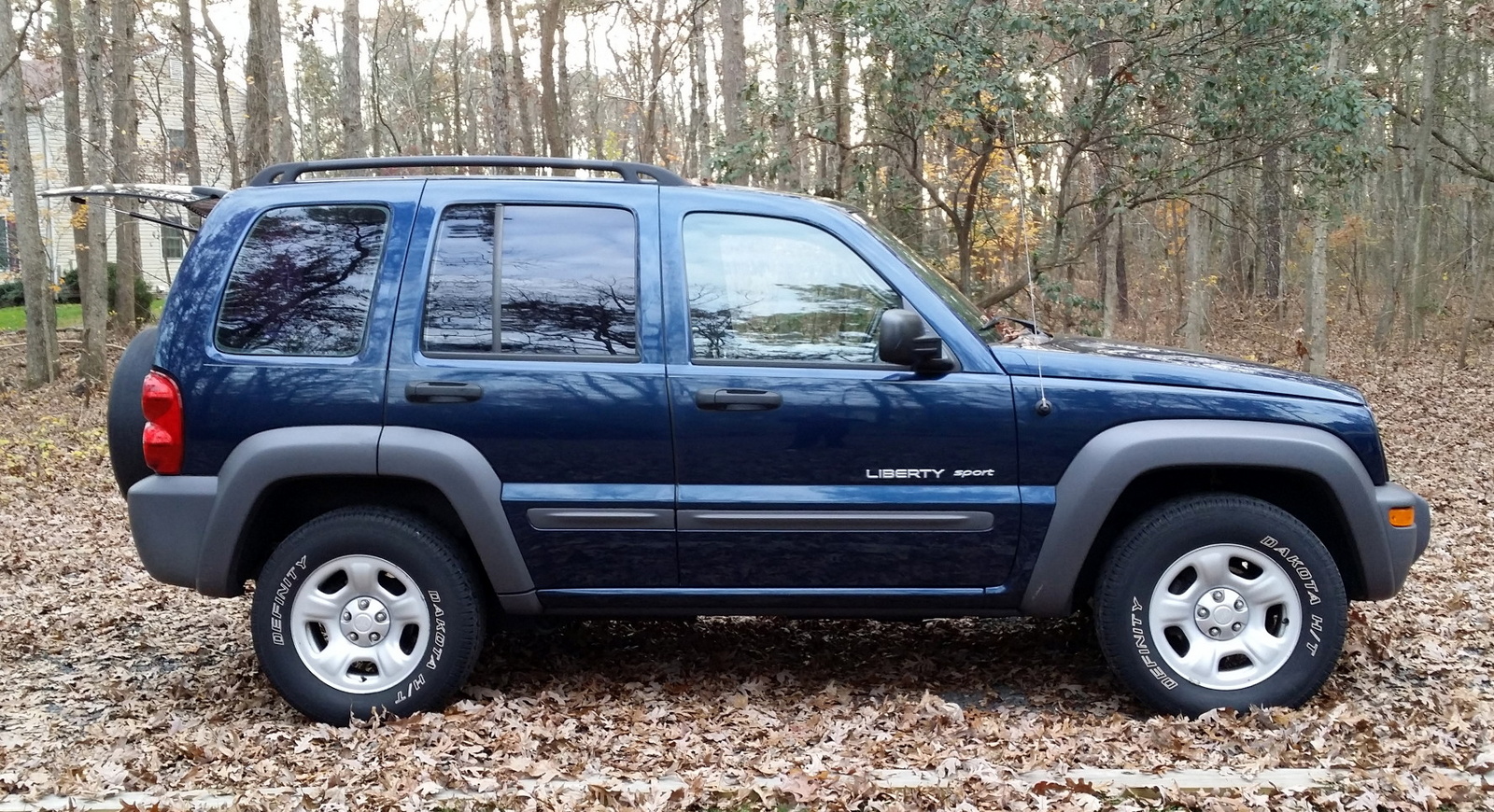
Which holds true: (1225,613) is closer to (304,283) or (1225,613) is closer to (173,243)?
(304,283)

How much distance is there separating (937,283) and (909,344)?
0.66m

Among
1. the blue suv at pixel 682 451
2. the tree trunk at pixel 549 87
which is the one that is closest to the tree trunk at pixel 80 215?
the tree trunk at pixel 549 87

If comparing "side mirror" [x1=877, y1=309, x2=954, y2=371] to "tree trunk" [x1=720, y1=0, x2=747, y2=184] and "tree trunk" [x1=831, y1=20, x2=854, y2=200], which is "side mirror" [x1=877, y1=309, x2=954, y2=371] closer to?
"tree trunk" [x1=831, y1=20, x2=854, y2=200]

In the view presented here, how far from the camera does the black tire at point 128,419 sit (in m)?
4.46

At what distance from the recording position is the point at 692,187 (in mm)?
4566

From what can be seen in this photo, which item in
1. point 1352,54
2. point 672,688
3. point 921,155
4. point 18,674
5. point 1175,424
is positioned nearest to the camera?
point 1175,424

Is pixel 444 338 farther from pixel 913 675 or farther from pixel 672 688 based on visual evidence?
pixel 913 675

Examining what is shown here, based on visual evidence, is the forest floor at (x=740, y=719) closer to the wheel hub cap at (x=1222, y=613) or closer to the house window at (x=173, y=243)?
the wheel hub cap at (x=1222, y=613)

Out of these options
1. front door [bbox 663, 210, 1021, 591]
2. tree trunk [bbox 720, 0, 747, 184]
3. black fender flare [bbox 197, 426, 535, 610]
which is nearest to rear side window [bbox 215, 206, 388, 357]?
black fender flare [bbox 197, 426, 535, 610]

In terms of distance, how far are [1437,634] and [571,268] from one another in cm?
414

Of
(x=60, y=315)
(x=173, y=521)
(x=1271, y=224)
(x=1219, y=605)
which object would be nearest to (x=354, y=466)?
(x=173, y=521)

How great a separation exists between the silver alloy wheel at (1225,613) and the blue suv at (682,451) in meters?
0.01

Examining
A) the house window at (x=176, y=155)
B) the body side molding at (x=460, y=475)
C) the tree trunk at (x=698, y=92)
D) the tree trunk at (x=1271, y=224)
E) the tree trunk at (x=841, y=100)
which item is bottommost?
the body side molding at (x=460, y=475)

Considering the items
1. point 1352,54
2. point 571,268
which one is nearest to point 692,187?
point 571,268
